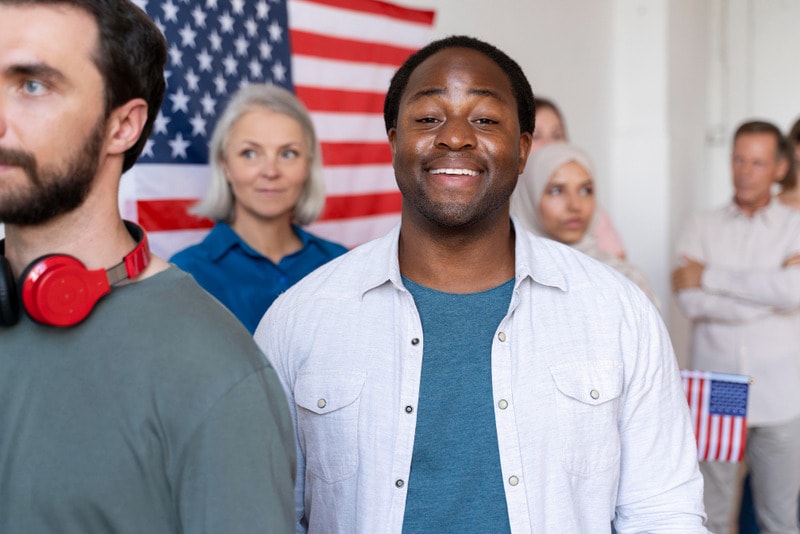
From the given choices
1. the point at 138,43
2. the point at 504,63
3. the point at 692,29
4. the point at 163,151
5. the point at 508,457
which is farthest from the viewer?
the point at 692,29

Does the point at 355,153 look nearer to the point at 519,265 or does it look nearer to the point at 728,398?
the point at 728,398

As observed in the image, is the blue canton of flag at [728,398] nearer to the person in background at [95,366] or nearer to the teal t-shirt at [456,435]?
the teal t-shirt at [456,435]

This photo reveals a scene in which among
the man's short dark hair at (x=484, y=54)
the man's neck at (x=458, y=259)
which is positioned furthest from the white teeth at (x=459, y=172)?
the man's short dark hair at (x=484, y=54)

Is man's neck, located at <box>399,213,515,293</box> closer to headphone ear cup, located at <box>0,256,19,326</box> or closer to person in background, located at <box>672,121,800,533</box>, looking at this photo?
headphone ear cup, located at <box>0,256,19,326</box>

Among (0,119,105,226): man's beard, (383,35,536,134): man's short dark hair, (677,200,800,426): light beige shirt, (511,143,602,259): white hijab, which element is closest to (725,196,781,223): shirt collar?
(677,200,800,426): light beige shirt

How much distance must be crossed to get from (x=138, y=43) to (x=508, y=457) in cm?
83

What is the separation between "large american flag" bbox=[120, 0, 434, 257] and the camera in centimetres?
280

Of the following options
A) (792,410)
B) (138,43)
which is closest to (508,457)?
(138,43)

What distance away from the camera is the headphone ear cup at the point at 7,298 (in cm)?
101

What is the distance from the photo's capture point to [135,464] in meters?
0.97

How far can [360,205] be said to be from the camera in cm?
371

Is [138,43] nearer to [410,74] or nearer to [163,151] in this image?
[410,74]

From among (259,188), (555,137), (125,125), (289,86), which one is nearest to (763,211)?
(555,137)

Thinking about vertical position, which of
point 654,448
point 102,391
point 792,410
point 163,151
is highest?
point 163,151
